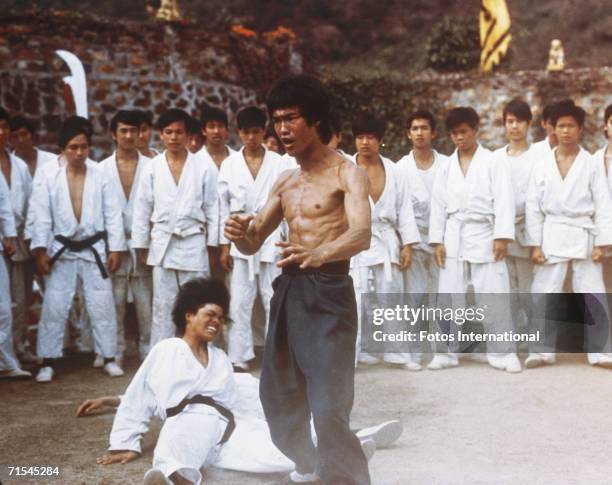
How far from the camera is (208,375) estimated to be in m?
3.01

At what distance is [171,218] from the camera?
15.0 feet

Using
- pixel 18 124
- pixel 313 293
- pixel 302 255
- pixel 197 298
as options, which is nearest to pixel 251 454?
pixel 197 298

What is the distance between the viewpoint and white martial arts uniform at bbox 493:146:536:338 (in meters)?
4.75

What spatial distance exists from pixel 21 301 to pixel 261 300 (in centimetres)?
137

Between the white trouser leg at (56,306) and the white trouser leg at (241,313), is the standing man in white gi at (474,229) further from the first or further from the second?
the white trouser leg at (56,306)

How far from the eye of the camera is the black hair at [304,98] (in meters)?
2.47

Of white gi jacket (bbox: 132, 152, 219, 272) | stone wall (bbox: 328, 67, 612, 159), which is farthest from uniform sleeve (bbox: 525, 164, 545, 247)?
stone wall (bbox: 328, 67, 612, 159)

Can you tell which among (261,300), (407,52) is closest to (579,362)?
(261,300)

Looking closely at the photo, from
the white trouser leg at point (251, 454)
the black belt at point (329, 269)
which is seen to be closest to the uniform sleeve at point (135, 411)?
the white trouser leg at point (251, 454)

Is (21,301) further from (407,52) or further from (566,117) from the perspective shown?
(407,52)

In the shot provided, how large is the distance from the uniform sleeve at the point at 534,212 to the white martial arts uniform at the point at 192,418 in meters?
2.15

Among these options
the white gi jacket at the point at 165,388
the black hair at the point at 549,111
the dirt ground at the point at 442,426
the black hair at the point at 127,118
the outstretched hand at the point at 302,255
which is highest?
the black hair at the point at 127,118

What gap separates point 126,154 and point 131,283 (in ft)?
2.52

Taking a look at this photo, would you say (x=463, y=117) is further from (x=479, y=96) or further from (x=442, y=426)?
(x=479, y=96)
